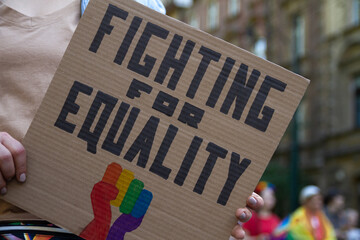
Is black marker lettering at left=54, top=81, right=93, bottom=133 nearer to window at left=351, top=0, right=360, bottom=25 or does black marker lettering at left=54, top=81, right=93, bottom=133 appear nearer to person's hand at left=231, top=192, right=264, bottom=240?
person's hand at left=231, top=192, right=264, bottom=240

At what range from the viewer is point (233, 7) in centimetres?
2838

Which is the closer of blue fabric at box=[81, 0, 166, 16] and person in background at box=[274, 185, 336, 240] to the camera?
blue fabric at box=[81, 0, 166, 16]

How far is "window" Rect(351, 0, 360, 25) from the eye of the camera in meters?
19.0

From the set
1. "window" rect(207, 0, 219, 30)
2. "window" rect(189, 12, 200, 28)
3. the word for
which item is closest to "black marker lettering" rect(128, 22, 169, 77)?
the word for

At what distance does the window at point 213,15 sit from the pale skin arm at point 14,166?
2864cm

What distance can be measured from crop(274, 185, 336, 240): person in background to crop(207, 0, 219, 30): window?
2411 centimetres

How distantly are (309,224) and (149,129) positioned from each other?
4.78 meters

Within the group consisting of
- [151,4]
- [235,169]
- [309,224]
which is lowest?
[309,224]

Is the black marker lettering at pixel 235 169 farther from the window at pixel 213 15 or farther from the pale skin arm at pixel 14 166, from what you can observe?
the window at pixel 213 15

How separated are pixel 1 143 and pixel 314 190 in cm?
539

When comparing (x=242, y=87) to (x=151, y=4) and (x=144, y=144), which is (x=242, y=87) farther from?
(x=151, y=4)

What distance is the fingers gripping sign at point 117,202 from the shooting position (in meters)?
1.77

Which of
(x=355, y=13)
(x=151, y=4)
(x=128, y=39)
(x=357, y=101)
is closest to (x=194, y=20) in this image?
(x=355, y=13)

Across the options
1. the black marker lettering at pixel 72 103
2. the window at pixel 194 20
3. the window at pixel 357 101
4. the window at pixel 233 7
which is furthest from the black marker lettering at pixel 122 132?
the window at pixel 194 20
